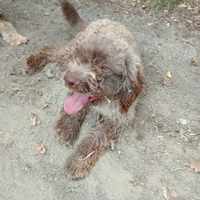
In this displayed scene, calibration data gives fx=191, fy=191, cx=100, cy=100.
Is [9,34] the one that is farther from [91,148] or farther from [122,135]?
[122,135]

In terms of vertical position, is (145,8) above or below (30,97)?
below

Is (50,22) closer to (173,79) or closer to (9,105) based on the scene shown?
(9,105)

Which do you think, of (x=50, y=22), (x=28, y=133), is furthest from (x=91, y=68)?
(x=50, y=22)

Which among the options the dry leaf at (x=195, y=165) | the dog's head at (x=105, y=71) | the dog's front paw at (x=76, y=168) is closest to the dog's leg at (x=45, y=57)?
the dog's head at (x=105, y=71)

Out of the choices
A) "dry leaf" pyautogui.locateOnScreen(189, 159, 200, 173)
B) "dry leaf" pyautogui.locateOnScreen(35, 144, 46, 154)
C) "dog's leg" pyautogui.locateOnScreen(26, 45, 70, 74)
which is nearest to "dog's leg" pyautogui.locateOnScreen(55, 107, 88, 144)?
"dry leaf" pyautogui.locateOnScreen(35, 144, 46, 154)

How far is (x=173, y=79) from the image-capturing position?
4.36m

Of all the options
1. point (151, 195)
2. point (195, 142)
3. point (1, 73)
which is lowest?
point (195, 142)

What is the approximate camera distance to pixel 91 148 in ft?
10.2

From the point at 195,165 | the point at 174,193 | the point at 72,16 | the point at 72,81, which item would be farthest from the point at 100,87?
the point at 72,16

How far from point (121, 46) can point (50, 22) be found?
3044mm

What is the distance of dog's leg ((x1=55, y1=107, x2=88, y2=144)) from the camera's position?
319 cm

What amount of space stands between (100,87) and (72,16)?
2424mm

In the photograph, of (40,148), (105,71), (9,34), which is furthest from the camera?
(9,34)

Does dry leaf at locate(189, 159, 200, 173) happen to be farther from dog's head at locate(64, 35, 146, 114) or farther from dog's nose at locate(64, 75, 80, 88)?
dog's nose at locate(64, 75, 80, 88)
